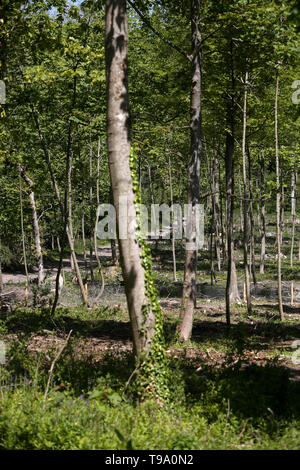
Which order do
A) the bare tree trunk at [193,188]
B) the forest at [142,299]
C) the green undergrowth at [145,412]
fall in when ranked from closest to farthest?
the green undergrowth at [145,412] → the forest at [142,299] → the bare tree trunk at [193,188]

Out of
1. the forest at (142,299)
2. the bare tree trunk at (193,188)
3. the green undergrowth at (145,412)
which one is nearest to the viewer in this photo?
the green undergrowth at (145,412)

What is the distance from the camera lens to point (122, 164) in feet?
19.9

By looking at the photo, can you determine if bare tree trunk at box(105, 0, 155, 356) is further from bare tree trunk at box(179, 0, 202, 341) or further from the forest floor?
bare tree trunk at box(179, 0, 202, 341)

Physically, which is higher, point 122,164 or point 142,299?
point 122,164

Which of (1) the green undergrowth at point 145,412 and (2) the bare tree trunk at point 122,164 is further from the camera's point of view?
(2) the bare tree trunk at point 122,164

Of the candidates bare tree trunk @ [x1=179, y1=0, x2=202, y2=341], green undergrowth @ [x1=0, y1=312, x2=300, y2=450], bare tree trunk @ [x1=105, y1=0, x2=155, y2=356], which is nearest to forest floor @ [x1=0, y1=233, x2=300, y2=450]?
green undergrowth @ [x1=0, y1=312, x2=300, y2=450]

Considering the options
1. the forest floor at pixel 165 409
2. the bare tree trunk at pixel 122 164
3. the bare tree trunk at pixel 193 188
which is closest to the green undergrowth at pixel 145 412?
the forest floor at pixel 165 409

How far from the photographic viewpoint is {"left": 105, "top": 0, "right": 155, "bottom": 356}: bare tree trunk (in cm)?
607

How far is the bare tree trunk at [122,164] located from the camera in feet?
19.9

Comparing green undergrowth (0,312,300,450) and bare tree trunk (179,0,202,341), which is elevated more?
bare tree trunk (179,0,202,341)

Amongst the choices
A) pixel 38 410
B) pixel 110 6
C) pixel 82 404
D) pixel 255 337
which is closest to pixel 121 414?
pixel 82 404

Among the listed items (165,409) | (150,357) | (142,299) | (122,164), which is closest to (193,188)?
(122,164)

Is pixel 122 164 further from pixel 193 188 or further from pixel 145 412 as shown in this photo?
pixel 193 188

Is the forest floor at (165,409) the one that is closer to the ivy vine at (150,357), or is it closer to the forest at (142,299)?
the forest at (142,299)
